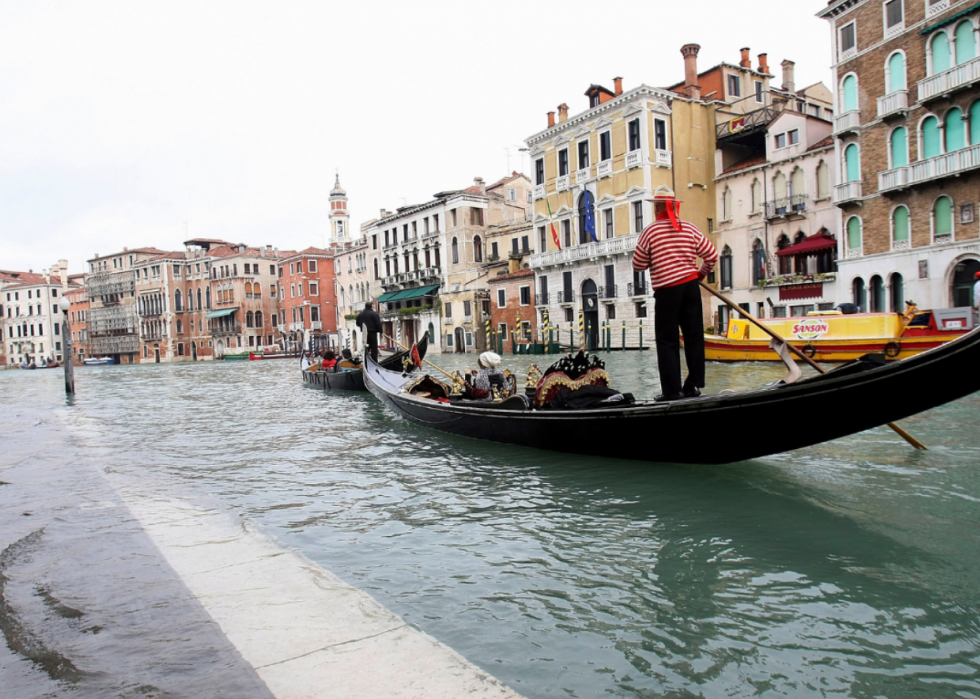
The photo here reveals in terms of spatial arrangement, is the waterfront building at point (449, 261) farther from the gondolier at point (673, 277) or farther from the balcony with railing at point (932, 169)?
the gondolier at point (673, 277)

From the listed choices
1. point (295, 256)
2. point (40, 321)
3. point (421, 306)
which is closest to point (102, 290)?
point (40, 321)

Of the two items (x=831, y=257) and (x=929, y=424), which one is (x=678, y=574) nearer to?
(x=929, y=424)

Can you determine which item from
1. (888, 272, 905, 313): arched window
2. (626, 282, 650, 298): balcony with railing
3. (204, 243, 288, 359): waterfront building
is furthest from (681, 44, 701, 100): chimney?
(204, 243, 288, 359): waterfront building

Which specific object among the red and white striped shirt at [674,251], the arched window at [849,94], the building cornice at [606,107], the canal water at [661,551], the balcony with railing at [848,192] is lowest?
the canal water at [661,551]

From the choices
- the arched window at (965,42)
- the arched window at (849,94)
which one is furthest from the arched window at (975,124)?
the arched window at (849,94)

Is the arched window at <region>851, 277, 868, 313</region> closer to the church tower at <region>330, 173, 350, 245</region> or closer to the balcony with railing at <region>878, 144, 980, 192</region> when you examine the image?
the balcony with railing at <region>878, 144, 980, 192</region>

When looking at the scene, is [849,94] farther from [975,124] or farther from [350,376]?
[350,376]

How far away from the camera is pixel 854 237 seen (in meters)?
17.6

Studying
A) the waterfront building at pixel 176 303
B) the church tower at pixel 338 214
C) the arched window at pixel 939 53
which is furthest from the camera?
the waterfront building at pixel 176 303

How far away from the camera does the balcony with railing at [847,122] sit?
1717cm

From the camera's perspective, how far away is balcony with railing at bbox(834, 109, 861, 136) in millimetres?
17172

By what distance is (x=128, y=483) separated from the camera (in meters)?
5.08

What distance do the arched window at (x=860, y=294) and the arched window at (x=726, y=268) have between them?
16.0 ft

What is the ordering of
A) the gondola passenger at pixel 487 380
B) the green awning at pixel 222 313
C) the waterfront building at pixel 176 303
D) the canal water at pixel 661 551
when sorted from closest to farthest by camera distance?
1. the canal water at pixel 661 551
2. the gondola passenger at pixel 487 380
3. the green awning at pixel 222 313
4. the waterfront building at pixel 176 303
